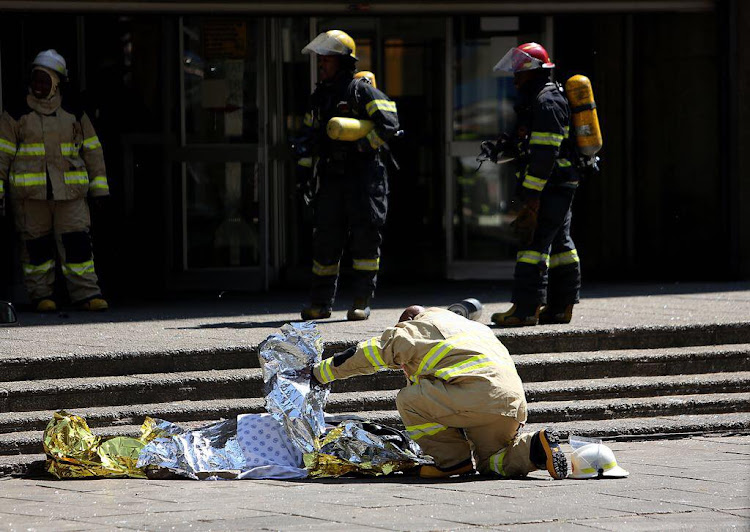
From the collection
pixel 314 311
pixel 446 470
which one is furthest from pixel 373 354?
pixel 314 311

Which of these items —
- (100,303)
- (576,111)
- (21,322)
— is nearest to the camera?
(576,111)

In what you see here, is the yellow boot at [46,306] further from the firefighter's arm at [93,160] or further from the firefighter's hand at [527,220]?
the firefighter's hand at [527,220]

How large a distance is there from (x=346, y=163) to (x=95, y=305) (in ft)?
8.45

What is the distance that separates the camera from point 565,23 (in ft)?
39.9

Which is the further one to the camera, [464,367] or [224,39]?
[224,39]

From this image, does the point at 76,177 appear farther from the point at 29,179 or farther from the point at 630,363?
the point at 630,363

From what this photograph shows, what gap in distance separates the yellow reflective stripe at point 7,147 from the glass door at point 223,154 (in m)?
2.24

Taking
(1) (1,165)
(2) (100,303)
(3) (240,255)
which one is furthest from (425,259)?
(1) (1,165)

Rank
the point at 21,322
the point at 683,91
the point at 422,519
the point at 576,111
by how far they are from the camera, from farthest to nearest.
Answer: the point at 683,91 → the point at 21,322 → the point at 576,111 → the point at 422,519

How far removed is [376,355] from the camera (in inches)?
236

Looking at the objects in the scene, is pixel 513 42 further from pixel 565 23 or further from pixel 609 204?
pixel 609 204

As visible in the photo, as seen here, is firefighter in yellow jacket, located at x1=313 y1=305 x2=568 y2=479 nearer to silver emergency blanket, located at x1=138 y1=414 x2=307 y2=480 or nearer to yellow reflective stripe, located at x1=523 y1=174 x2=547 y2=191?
silver emergency blanket, located at x1=138 y1=414 x2=307 y2=480

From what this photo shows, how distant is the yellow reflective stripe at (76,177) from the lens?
390 inches

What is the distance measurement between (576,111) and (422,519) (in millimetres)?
4301
